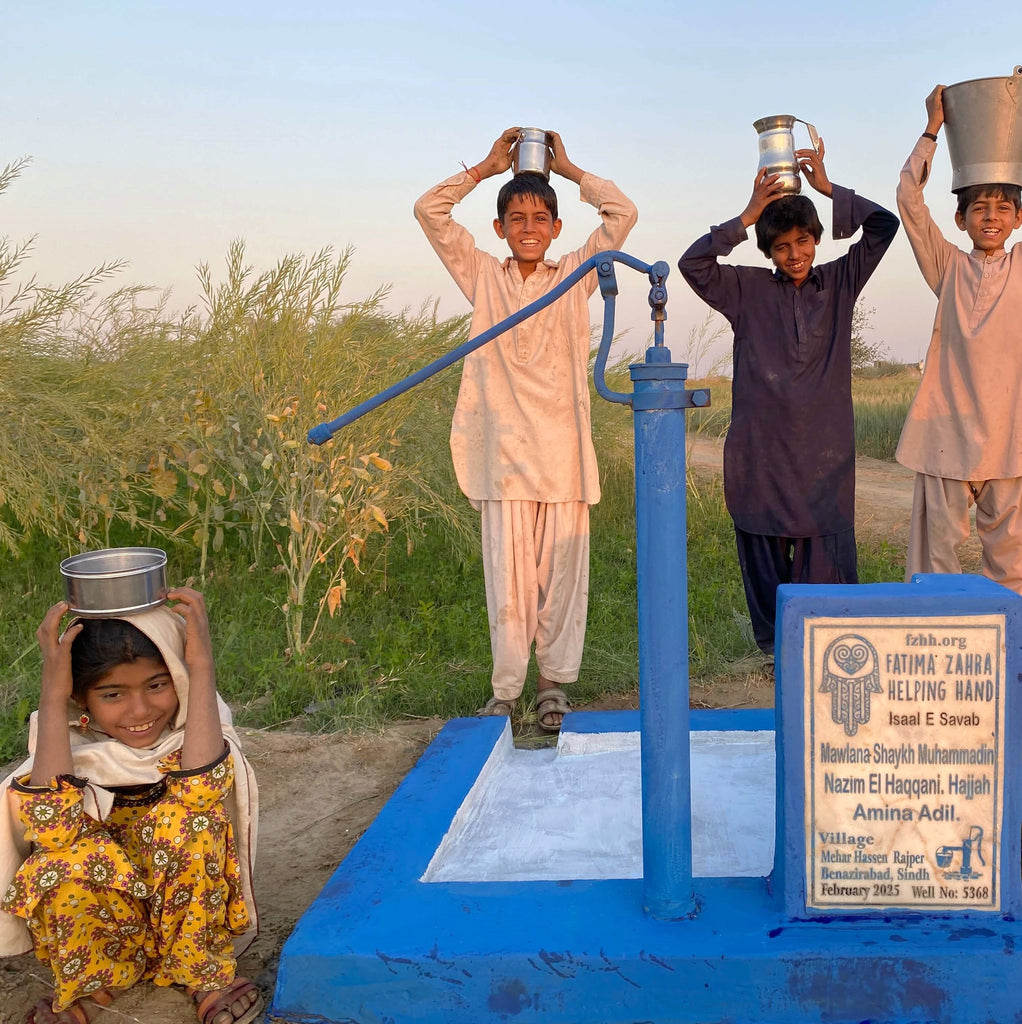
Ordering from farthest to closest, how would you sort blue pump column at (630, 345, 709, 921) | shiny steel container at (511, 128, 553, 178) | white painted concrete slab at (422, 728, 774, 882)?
shiny steel container at (511, 128, 553, 178) → white painted concrete slab at (422, 728, 774, 882) → blue pump column at (630, 345, 709, 921)

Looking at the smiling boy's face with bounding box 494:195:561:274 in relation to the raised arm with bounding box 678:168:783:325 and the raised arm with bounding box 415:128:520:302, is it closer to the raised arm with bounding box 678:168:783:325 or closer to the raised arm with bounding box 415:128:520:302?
the raised arm with bounding box 415:128:520:302

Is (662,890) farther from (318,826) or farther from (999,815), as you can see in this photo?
(318,826)

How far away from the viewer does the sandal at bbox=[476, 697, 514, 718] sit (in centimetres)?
349

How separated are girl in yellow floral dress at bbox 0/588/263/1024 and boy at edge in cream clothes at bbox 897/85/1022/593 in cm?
264

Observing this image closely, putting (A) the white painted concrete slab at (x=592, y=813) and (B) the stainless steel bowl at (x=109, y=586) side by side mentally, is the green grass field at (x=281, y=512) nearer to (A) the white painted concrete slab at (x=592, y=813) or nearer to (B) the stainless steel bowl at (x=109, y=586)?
(A) the white painted concrete slab at (x=592, y=813)

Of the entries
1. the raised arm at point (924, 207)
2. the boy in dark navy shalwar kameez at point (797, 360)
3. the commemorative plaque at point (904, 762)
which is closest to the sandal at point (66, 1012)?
the commemorative plaque at point (904, 762)

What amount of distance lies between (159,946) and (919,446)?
2.90 meters

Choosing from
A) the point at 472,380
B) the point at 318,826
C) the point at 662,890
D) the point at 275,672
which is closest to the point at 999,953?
the point at 662,890

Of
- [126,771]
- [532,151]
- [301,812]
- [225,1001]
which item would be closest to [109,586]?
[126,771]

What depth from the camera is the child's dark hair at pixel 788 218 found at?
3.22 metres

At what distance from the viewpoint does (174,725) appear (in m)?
2.04

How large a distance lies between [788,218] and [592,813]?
6.60ft

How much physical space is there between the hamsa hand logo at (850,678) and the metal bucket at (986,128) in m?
2.13

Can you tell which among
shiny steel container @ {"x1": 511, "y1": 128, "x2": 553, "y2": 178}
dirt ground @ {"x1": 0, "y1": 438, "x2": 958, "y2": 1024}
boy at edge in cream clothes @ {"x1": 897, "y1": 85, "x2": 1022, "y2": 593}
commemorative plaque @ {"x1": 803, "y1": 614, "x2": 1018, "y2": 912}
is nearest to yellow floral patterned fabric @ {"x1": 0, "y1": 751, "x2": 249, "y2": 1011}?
dirt ground @ {"x1": 0, "y1": 438, "x2": 958, "y2": 1024}
